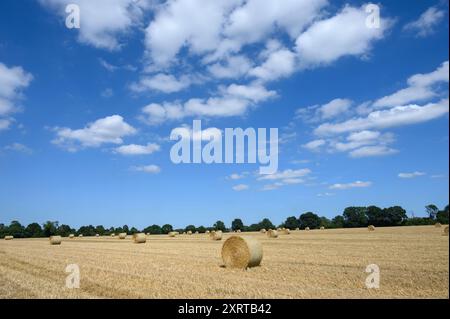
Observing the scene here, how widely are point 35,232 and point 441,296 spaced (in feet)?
336

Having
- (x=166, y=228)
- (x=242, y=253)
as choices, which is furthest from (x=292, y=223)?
(x=242, y=253)

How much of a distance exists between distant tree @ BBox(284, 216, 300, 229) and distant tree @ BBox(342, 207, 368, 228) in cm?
1218

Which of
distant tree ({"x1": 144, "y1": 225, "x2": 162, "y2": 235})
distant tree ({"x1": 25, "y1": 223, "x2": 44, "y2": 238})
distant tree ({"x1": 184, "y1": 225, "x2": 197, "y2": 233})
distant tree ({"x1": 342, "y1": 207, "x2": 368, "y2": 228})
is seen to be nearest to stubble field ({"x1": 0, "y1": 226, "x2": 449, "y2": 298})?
distant tree ({"x1": 342, "y1": 207, "x2": 368, "y2": 228})

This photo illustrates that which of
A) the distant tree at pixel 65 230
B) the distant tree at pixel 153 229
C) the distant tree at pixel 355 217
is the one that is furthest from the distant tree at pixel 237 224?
the distant tree at pixel 65 230

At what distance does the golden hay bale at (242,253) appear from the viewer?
56.4 ft

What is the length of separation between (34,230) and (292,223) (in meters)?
61.0

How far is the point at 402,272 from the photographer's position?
554 inches

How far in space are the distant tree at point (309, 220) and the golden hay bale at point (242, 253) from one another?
91.3m

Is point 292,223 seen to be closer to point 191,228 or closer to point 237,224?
point 237,224

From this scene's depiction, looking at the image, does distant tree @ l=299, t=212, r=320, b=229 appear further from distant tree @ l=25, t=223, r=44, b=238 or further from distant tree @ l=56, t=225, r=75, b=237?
distant tree @ l=25, t=223, r=44, b=238

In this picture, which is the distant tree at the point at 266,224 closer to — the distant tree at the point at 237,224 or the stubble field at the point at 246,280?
the distant tree at the point at 237,224

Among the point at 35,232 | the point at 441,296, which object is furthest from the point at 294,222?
the point at 441,296

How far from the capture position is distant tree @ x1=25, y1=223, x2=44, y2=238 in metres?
98.9
